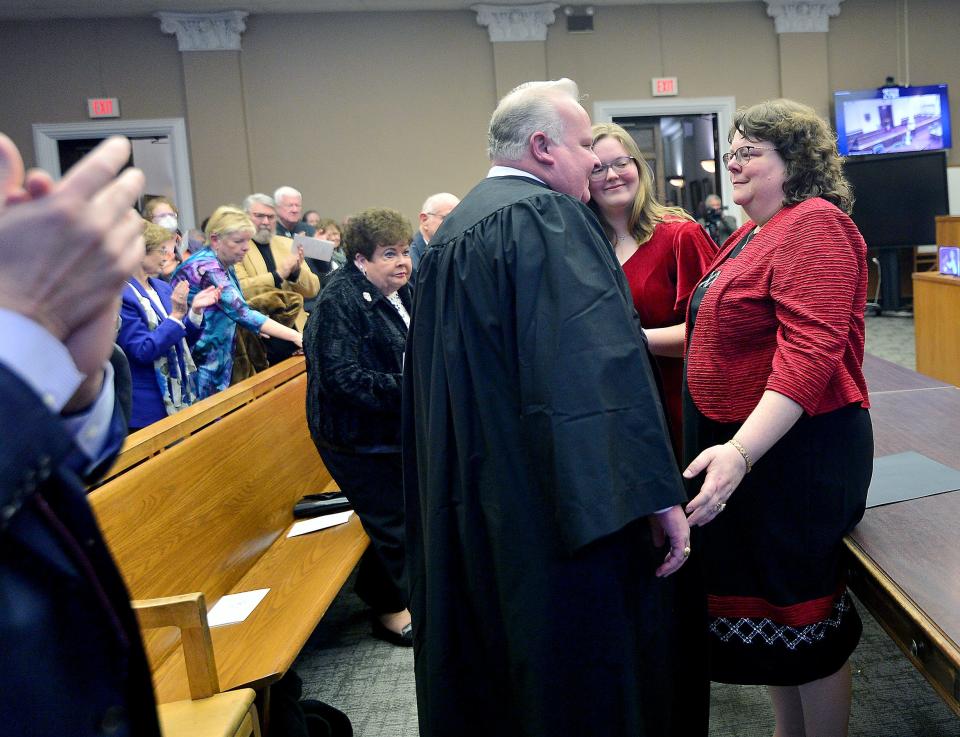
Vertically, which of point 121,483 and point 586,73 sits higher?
point 586,73

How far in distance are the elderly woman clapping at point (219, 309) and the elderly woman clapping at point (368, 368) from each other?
1.05 m

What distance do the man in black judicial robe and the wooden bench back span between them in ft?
2.77

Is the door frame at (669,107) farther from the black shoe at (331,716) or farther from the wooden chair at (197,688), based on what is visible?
the wooden chair at (197,688)

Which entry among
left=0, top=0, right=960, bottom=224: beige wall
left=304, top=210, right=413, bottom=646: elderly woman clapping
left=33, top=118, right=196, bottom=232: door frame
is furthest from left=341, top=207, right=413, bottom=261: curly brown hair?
left=33, top=118, right=196, bottom=232: door frame

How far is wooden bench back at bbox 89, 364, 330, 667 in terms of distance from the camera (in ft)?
6.62

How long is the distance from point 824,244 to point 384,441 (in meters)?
1.66

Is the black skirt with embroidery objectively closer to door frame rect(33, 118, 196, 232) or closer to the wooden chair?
the wooden chair

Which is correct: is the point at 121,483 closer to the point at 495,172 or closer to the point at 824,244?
the point at 495,172

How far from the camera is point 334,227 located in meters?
7.37

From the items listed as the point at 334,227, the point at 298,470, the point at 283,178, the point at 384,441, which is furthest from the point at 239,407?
the point at 283,178

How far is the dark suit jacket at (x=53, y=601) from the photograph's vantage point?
565mm

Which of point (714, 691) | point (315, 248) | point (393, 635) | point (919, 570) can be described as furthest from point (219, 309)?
point (919, 570)

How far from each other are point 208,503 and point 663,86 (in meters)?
8.64

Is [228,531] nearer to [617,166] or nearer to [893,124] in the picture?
[617,166]
